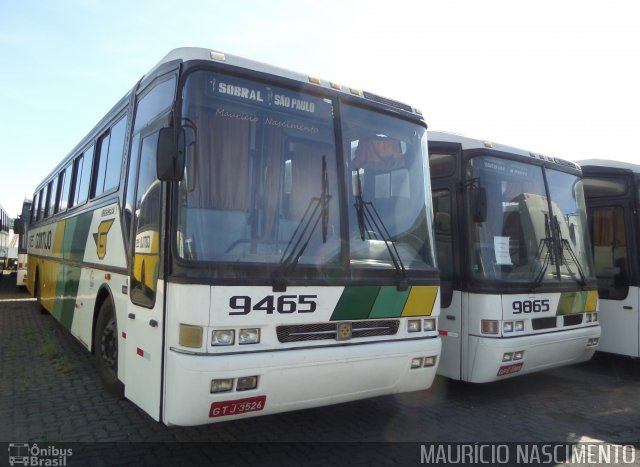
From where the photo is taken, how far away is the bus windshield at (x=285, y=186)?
401 centimetres

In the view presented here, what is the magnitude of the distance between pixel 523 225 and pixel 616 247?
2266mm

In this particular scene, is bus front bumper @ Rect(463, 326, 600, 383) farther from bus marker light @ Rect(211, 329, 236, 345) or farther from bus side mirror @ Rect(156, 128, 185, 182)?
bus side mirror @ Rect(156, 128, 185, 182)

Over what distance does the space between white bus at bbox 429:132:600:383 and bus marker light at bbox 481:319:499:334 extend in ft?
0.03

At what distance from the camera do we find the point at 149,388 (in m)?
4.09

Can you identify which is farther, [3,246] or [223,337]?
[3,246]

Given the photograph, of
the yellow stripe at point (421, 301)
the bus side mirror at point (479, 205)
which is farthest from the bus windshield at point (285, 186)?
the bus side mirror at point (479, 205)

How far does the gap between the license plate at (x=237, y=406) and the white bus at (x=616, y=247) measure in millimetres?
5782

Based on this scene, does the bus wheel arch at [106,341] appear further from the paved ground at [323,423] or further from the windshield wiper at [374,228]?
the windshield wiper at [374,228]

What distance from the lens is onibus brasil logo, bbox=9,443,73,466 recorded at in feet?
13.5

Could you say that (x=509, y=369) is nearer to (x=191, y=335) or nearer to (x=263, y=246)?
(x=263, y=246)

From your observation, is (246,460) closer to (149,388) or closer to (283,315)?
(149,388)

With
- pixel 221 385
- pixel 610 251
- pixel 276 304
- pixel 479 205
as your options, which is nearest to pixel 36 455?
pixel 221 385

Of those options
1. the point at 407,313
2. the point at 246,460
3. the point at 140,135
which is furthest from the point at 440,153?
the point at 246,460

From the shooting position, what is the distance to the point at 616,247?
775 cm
